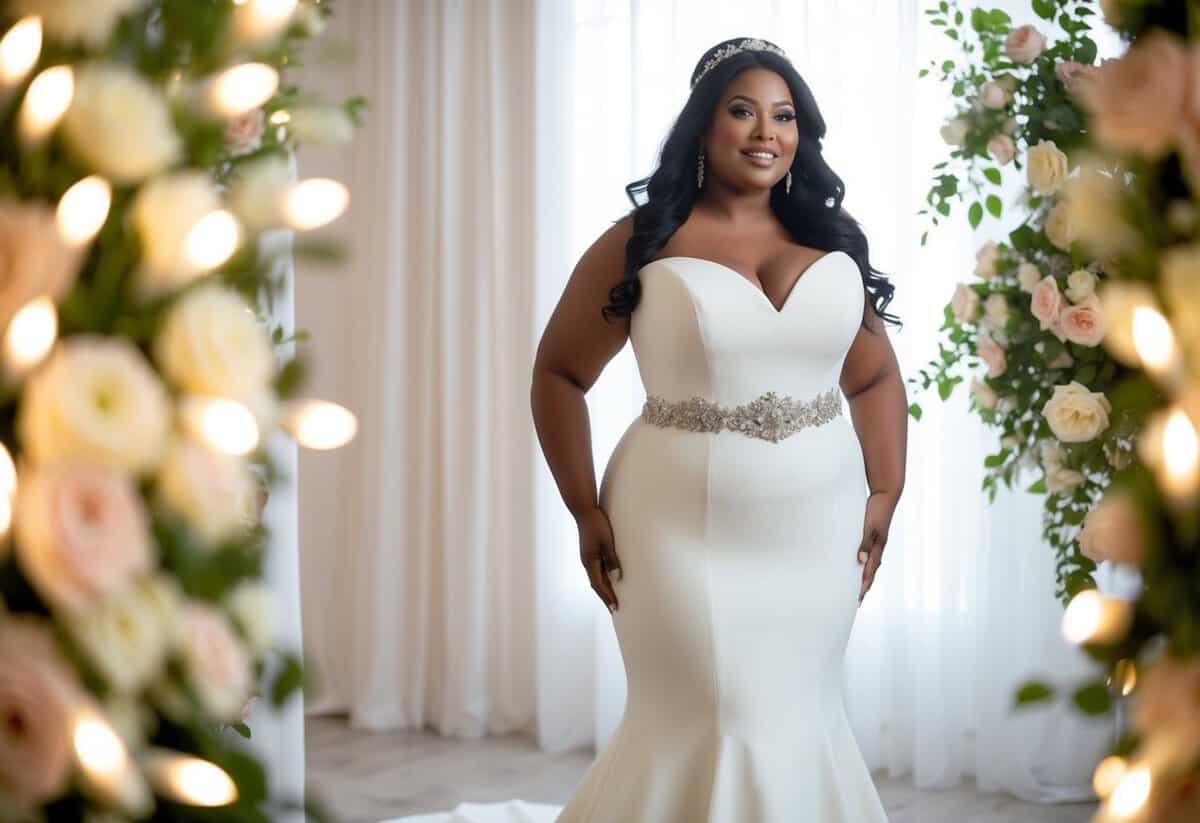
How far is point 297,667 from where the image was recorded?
89 cm

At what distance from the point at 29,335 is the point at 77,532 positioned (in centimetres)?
12

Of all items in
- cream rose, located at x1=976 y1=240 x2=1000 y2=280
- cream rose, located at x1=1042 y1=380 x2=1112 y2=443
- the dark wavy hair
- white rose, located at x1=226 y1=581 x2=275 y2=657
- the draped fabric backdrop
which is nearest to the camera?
white rose, located at x1=226 y1=581 x2=275 y2=657

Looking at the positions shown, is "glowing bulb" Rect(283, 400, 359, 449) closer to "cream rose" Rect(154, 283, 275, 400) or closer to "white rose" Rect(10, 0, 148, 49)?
"cream rose" Rect(154, 283, 275, 400)

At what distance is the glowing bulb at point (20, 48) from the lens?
2.57 ft

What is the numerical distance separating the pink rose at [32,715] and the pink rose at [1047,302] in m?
2.27

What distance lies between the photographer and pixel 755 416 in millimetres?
2627

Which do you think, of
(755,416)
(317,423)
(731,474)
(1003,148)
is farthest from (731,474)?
(317,423)

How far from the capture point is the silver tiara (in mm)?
2707

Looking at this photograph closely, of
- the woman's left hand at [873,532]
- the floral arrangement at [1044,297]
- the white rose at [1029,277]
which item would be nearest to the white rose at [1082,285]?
the floral arrangement at [1044,297]

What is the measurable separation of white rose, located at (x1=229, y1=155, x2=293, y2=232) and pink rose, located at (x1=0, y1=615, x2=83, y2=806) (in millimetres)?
304

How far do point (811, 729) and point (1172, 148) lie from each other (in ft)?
6.68

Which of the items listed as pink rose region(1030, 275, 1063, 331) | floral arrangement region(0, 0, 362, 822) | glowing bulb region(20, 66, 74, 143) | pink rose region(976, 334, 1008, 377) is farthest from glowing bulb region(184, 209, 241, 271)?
pink rose region(976, 334, 1008, 377)

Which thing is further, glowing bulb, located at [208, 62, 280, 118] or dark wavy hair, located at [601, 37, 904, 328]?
dark wavy hair, located at [601, 37, 904, 328]

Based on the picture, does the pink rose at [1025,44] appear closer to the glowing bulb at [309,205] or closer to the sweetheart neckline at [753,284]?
the sweetheart neckline at [753,284]
